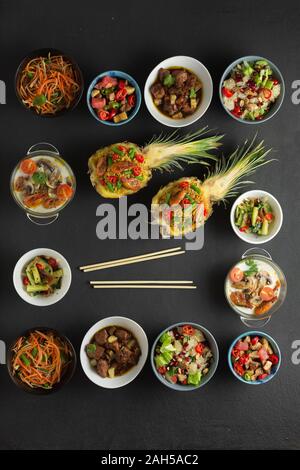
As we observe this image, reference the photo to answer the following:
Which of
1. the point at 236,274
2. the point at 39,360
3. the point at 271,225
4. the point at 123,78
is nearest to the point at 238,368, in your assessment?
the point at 236,274

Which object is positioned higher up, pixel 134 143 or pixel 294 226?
pixel 134 143

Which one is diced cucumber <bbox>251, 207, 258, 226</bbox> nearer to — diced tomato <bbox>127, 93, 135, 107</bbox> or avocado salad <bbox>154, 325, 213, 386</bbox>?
avocado salad <bbox>154, 325, 213, 386</bbox>

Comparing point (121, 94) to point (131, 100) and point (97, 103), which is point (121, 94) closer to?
point (131, 100)

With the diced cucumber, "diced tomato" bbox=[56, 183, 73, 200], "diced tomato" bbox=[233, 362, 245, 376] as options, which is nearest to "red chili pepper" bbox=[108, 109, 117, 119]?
"diced tomato" bbox=[56, 183, 73, 200]

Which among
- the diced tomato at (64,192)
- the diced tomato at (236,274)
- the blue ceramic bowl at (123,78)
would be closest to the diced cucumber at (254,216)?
the diced tomato at (236,274)

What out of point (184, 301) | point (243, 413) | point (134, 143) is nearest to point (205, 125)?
point (134, 143)

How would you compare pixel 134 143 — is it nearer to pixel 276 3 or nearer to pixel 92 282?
pixel 92 282
